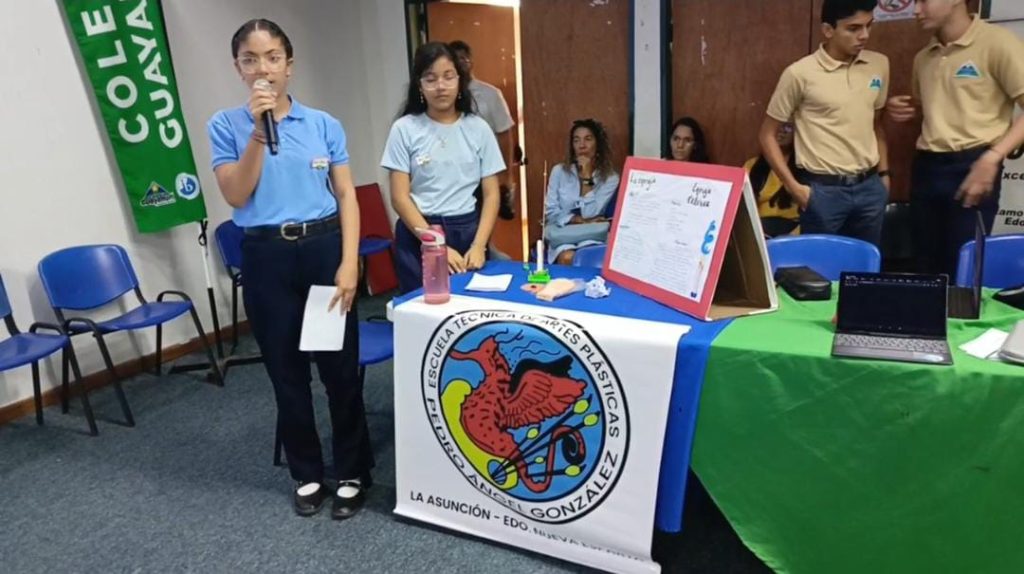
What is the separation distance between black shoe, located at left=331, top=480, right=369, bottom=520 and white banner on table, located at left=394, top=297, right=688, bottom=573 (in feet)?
0.75

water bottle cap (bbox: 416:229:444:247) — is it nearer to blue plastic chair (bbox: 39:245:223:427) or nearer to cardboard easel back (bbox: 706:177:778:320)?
cardboard easel back (bbox: 706:177:778:320)

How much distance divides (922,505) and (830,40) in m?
1.86

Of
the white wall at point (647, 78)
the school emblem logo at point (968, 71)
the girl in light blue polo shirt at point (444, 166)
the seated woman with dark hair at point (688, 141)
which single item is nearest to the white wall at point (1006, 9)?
the school emblem logo at point (968, 71)

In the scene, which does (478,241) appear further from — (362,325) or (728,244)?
(728,244)

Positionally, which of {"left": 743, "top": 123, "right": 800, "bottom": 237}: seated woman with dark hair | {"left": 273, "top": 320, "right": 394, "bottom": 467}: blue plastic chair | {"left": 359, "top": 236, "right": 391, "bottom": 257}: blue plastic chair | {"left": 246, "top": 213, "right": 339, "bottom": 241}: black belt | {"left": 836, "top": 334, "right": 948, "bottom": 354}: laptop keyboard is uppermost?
{"left": 246, "top": 213, "right": 339, "bottom": 241}: black belt

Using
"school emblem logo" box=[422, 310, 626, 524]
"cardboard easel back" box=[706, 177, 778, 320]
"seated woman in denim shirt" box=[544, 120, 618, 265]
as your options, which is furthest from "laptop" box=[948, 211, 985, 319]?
"seated woman in denim shirt" box=[544, 120, 618, 265]

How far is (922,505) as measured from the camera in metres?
1.50

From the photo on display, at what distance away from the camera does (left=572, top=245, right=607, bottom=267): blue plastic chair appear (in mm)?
2494

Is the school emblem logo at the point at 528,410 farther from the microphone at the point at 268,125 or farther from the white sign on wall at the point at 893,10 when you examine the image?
the white sign on wall at the point at 893,10

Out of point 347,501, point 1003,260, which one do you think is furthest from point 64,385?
point 1003,260

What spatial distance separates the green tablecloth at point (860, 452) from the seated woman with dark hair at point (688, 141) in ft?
7.47

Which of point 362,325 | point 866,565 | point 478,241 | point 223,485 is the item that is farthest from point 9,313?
point 866,565

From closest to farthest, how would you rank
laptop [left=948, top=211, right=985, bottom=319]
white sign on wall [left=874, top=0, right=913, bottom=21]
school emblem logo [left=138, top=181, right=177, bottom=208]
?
1. laptop [left=948, top=211, right=985, bottom=319]
2. white sign on wall [left=874, top=0, right=913, bottom=21]
3. school emblem logo [left=138, top=181, right=177, bottom=208]

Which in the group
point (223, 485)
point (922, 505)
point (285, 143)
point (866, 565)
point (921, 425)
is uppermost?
point (285, 143)
